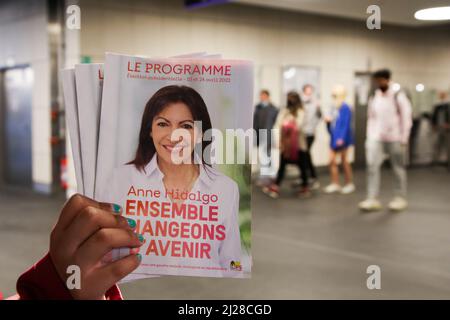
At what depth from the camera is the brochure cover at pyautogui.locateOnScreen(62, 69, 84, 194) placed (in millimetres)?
760

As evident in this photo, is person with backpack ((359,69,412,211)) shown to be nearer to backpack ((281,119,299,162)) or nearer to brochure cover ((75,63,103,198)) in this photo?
backpack ((281,119,299,162))

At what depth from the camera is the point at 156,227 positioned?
0.79 metres

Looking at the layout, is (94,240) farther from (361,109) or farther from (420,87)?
(420,87)

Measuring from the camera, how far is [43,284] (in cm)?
86

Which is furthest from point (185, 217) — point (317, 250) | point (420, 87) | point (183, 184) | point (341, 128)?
point (420, 87)

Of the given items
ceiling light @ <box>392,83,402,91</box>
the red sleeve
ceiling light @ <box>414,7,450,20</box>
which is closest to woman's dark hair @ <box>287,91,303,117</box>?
ceiling light @ <box>392,83,402,91</box>

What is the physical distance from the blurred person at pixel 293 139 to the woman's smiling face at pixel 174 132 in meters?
6.20

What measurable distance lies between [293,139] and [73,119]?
6.45m

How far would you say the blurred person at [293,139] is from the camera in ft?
22.7

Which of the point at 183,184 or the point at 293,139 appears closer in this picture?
the point at 183,184

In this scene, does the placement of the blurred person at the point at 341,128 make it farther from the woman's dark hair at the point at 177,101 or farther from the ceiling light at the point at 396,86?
the woman's dark hair at the point at 177,101

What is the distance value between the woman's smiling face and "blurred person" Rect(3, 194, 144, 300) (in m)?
0.11

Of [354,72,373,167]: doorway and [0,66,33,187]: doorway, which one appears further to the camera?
[354,72,373,167]: doorway
